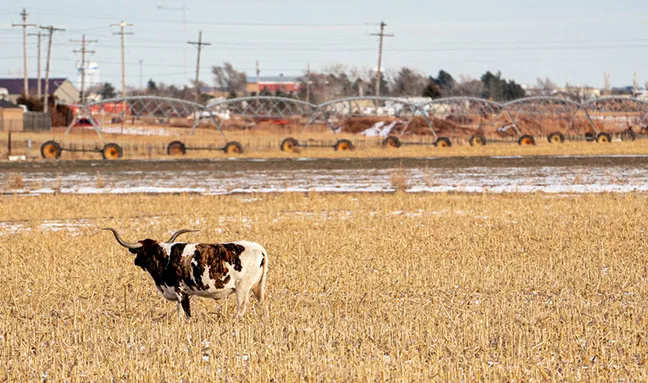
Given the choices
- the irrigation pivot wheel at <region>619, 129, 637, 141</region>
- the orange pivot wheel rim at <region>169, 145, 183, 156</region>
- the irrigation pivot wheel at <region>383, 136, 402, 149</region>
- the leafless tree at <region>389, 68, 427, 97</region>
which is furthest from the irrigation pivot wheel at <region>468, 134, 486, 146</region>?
the leafless tree at <region>389, 68, 427, 97</region>

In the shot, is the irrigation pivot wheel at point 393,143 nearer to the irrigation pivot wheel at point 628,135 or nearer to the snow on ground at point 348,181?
the snow on ground at point 348,181

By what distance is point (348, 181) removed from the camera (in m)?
37.6

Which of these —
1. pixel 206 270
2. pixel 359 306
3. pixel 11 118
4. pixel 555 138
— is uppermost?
pixel 555 138

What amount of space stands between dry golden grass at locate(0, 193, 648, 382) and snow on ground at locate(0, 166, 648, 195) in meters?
9.94

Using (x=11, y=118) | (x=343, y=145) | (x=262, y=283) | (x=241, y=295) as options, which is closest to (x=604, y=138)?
(x=343, y=145)

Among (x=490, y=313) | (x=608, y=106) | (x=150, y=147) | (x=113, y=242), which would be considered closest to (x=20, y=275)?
(x=113, y=242)

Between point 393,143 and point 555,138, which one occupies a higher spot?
point 555,138

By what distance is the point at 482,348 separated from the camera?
9930 millimetres

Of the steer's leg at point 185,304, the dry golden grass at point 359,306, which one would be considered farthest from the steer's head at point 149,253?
the dry golden grass at point 359,306

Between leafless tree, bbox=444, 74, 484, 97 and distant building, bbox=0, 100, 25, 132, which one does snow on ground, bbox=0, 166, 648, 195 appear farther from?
leafless tree, bbox=444, 74, 484, 97

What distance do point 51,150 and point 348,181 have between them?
2412 cm

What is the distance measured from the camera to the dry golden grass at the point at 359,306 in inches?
362

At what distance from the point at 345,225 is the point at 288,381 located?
13.2 m

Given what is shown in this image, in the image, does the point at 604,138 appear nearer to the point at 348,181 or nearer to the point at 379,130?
the point at 379,130
